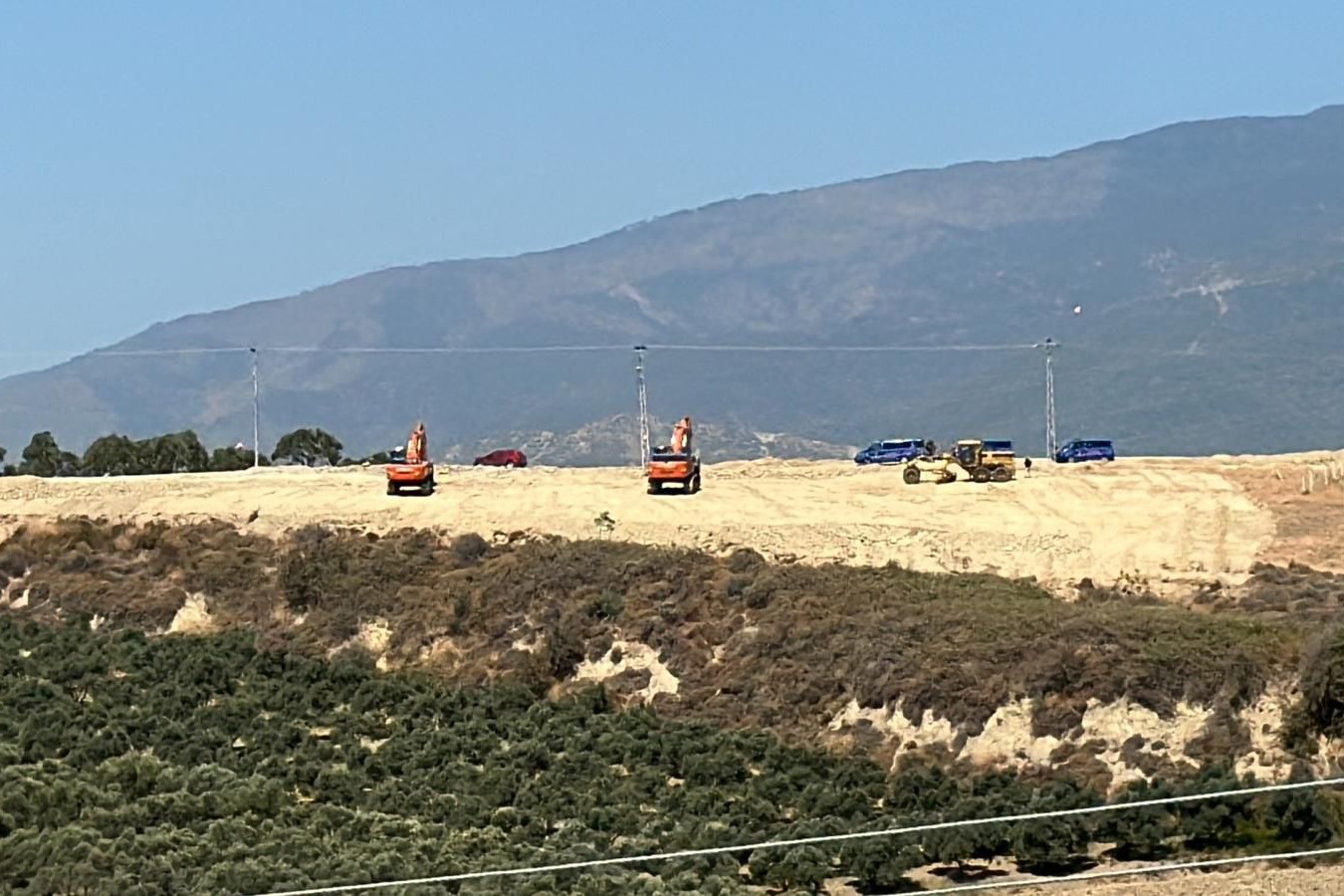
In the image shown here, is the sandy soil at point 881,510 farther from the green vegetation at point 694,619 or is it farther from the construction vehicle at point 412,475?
the green vegetation at point 694,619

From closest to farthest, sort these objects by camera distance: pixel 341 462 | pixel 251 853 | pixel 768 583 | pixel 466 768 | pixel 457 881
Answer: pixel 457 881 < pixel 251 853 < pixel 466 768 < pixel 768 583 < pixel 341 462

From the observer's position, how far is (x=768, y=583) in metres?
48.5

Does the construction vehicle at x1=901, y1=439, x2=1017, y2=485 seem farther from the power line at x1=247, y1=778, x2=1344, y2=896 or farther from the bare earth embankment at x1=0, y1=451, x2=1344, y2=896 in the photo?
the power line at x1=247, y1=778, x2=1344, y2=896

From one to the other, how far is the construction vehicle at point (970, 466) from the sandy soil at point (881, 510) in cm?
80

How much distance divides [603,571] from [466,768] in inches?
467

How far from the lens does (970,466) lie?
61.2m

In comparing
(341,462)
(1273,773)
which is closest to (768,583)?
(1273,773)

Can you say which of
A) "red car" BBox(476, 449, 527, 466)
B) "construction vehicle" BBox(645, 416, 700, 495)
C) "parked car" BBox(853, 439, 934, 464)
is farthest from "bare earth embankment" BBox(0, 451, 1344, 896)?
"red car" BBox(476, 449, 527, 466)

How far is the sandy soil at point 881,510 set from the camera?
2021 inches

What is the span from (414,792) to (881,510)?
20650 millimetres

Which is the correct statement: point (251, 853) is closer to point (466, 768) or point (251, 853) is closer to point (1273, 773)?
point (466, 768)

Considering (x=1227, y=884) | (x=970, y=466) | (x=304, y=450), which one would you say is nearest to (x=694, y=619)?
(x=970, y=466)

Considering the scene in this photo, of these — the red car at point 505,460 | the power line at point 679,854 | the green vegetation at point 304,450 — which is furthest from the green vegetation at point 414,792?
the green vegetation at point 304,450

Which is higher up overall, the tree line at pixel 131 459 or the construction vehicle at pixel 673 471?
the tree line at pixel 131 459
